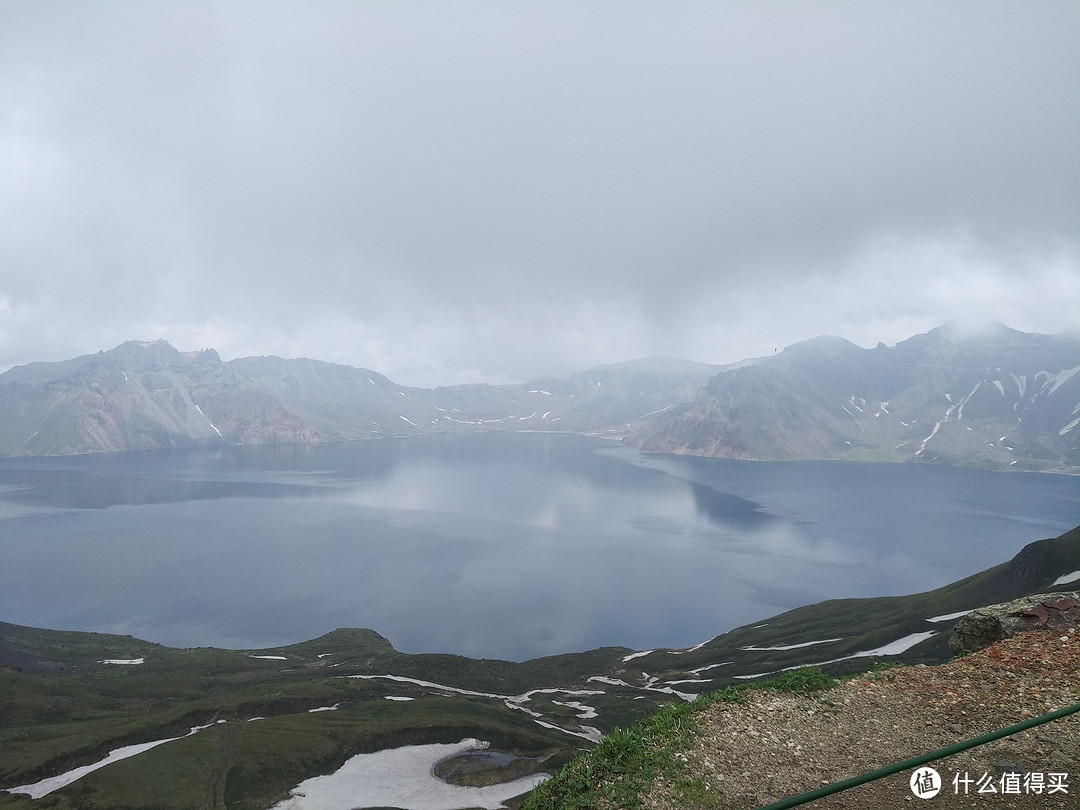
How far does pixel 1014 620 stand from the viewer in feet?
56.8

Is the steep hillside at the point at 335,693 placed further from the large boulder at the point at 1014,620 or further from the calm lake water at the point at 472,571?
the large boulder at the point at 1014,620

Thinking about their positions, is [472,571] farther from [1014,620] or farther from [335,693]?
[1014,620]

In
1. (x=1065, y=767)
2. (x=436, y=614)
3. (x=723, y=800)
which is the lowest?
(x=436, y=614)

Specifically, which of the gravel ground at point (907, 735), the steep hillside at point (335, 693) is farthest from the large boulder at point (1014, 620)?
the steep hillside at point (335, 693)

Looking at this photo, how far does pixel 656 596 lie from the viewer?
118125 mm

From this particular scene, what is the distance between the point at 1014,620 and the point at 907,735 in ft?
34.7

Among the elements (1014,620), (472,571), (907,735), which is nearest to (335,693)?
(1014,620)

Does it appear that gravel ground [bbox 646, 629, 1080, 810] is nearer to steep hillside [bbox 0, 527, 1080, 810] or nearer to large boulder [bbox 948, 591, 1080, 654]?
large boulder [bbox 948, 591, 1080, 654]

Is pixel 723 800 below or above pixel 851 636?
above

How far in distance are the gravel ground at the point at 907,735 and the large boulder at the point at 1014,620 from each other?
12.4 ft

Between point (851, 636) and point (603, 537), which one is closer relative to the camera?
point (851, 636)

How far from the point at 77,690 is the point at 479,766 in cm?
5506

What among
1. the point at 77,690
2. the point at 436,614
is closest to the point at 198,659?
the point at 77,690

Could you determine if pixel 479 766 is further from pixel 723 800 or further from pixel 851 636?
pixel 851 636
